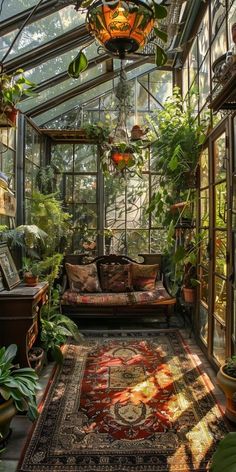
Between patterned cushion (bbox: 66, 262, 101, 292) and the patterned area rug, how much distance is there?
1.33 meters

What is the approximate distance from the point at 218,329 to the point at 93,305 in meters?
1.82

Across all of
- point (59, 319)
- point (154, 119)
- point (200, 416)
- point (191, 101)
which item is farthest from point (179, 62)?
point (200, 416)

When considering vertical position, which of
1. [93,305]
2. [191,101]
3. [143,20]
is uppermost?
[191,101]

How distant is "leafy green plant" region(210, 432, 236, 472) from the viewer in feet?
3.57

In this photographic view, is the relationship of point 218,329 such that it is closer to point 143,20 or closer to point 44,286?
point 44,286

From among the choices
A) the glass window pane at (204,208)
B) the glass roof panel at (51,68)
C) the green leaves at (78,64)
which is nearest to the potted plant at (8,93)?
the green leaves at (78,64)

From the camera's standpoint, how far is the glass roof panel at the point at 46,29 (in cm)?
319

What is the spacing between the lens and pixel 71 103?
16.5 ft

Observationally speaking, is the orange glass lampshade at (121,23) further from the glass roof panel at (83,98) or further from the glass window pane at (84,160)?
the glass window pane at (84,160)

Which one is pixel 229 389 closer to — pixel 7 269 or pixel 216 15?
pixel 7 269

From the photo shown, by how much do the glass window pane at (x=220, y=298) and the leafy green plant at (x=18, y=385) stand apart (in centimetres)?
164

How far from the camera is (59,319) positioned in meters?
3.60

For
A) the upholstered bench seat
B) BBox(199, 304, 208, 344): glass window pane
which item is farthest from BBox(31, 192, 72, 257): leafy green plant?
BBox(199, 304, 208, 344): glass window pane

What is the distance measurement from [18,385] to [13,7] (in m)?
2.91
